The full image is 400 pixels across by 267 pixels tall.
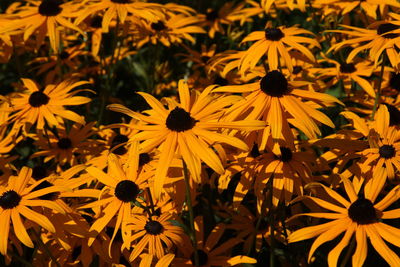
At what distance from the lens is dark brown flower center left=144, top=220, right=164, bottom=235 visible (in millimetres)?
2568

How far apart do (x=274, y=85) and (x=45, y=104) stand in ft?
5.36

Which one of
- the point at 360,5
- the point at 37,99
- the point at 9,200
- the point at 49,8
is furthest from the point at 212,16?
the point at 9,200

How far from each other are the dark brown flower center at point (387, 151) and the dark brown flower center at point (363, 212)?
1.44 ft

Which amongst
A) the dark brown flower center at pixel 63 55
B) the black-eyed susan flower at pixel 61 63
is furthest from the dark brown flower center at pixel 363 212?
the dark brown flower center at pixel 63 55

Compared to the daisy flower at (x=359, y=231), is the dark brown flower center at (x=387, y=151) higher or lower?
higher

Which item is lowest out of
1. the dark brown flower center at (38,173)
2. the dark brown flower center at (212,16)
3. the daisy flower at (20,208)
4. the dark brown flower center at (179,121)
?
the daisy flower at (20,208)

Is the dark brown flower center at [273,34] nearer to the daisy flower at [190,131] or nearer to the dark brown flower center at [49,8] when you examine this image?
the daisy flower at [190,131]

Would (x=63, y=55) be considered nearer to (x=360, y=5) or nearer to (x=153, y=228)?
(x=360, y=5)

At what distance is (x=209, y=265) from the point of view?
108 inches

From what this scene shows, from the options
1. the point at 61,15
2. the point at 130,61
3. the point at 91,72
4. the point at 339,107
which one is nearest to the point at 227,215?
the point at 339,107

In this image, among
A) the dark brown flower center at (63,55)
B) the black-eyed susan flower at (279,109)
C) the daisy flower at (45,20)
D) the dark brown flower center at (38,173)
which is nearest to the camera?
the black-eyed susan flower at (279,109)

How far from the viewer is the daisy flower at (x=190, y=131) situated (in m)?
2.14

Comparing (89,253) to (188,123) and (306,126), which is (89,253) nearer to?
(188,123)

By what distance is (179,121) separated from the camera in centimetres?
231
